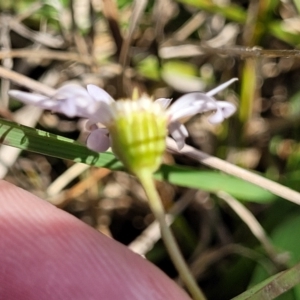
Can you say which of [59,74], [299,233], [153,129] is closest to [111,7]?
[59,74]

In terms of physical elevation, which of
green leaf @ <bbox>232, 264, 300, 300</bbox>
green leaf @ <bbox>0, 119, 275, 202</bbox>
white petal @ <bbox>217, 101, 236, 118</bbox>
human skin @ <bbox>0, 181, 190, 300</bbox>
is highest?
white petal @ <bbox>217, 101, 236, 118</bbox>

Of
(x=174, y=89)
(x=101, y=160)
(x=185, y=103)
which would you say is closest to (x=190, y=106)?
(x=185, y=103)

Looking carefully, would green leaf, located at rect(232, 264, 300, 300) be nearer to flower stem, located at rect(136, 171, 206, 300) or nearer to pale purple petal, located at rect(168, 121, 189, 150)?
flower stem, located at rect(136, 171, 206, 300)

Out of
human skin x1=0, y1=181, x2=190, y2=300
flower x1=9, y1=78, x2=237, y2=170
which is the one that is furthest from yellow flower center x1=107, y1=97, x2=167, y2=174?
human skin x1=0, y1=181, x2=190, y2=300

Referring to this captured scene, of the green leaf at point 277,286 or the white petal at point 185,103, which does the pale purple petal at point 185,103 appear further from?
the green leaf at point 277,286

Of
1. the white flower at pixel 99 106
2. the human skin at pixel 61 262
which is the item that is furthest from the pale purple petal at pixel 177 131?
the human skin at pixel 61 262

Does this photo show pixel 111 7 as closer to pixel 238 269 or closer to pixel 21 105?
pixel 21 105

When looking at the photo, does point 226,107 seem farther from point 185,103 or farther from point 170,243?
point 170,243
